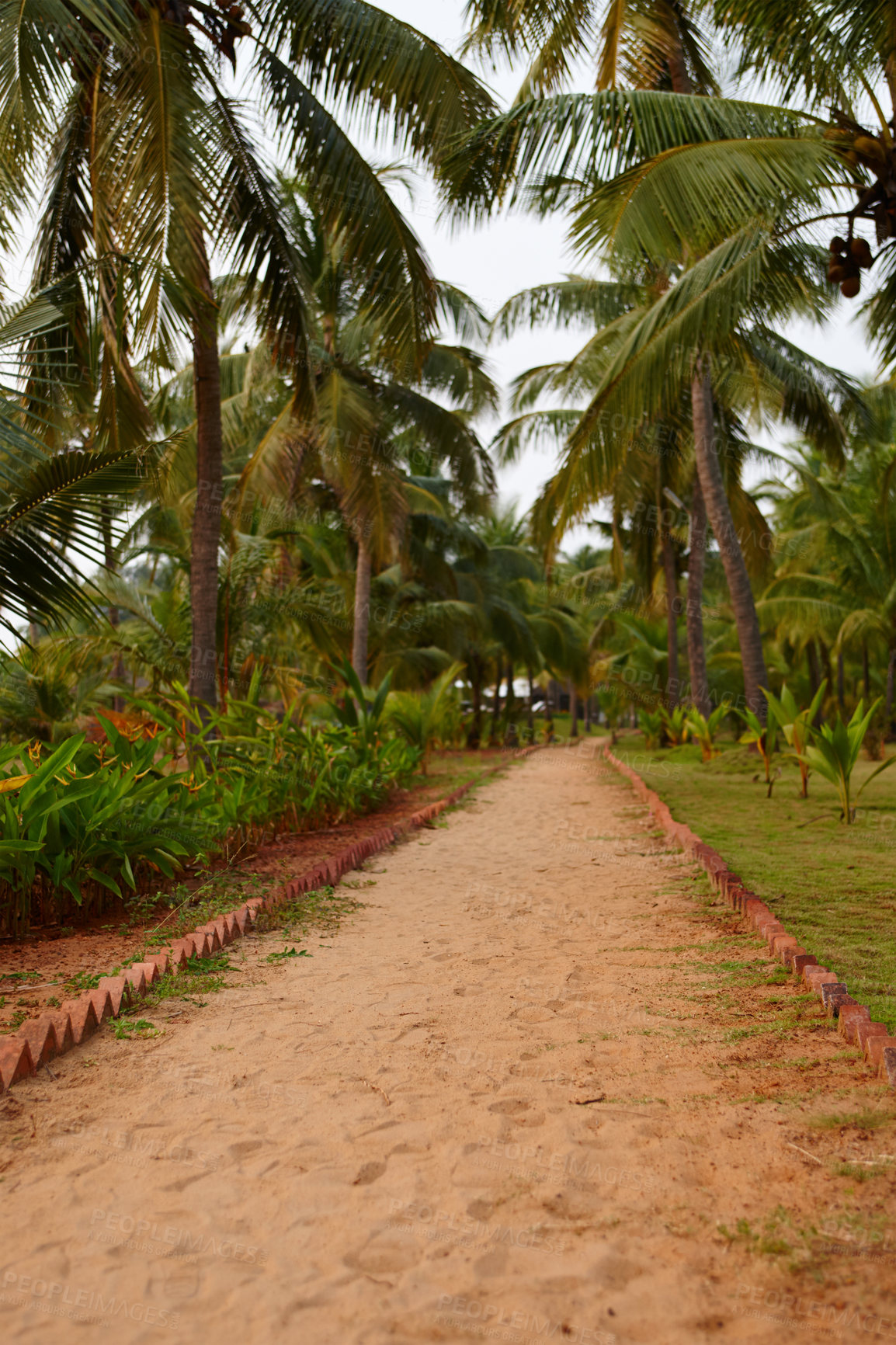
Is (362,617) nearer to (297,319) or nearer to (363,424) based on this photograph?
(363,424)

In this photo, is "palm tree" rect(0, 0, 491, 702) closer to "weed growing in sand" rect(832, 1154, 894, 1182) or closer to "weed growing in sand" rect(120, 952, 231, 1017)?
"weed growing in sand" rect(120, 952, 231, 1017)

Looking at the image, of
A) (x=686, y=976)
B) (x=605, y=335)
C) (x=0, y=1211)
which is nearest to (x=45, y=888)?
(x=0, y=1211)

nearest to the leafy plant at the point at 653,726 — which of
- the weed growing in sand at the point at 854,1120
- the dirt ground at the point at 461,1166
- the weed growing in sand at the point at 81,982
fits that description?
the dirt ground at the point at 461,1166

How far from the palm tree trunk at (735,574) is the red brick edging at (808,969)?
5.97m

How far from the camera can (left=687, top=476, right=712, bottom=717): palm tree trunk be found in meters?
15.5

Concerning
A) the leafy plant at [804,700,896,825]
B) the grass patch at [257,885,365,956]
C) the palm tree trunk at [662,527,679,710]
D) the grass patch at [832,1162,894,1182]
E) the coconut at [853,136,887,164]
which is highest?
the coconut at [853,136,887,164]

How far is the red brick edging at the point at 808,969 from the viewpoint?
2.62 meters

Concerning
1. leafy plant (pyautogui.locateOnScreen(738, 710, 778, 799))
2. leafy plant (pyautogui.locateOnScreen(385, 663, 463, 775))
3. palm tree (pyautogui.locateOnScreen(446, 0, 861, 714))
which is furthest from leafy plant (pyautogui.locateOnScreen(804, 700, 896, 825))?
leafy plant (pyautogui.locateOnScreen(385, 663, 463, 775))

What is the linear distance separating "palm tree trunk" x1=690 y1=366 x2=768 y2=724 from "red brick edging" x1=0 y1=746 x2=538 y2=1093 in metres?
7.61

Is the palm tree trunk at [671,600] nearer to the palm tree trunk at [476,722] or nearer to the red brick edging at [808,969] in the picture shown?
the palm tree trunk at [476,722]

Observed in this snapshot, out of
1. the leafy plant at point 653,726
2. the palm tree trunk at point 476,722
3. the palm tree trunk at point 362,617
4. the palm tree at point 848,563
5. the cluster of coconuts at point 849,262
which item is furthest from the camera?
the palm tree trunk at point 476,722

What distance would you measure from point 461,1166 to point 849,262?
6.12 m

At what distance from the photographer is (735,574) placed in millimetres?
11891

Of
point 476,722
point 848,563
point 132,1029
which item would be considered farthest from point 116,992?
point 848,563
